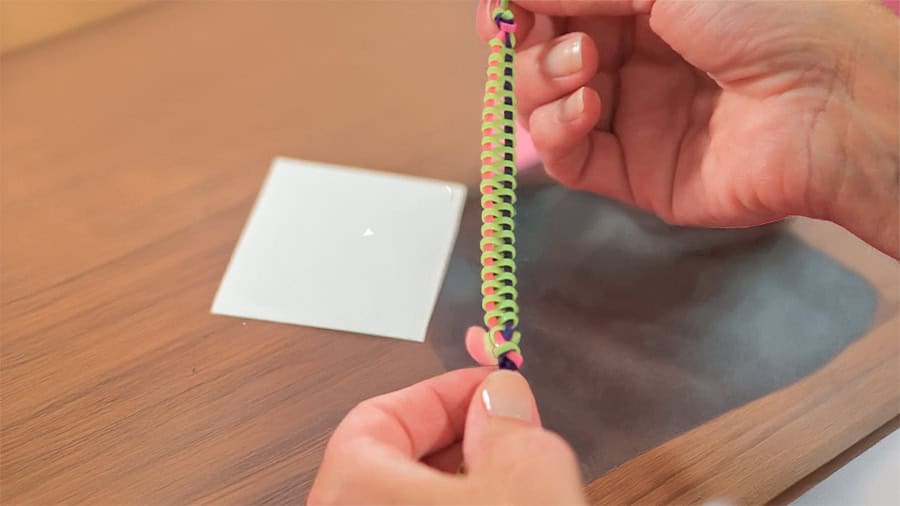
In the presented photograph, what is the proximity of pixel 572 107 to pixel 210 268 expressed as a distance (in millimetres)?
320

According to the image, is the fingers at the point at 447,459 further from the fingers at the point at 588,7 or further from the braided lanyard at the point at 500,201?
the fingers at the point at 588,7

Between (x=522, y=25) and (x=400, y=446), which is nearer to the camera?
(x=400, y=446)

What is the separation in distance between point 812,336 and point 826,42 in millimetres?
219

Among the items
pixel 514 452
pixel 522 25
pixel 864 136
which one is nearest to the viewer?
pixel 514 452

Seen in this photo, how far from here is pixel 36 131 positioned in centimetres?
70

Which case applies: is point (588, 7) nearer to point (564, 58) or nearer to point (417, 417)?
point (564, 58)

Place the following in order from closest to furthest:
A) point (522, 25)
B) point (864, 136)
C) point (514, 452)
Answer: point (514, 452), point (864, 136), point (522, 25)

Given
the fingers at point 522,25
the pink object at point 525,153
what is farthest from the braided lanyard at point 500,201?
the pink object at point 525,153

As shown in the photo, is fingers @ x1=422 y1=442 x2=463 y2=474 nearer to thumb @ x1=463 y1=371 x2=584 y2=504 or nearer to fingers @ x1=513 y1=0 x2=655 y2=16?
thumb @ x1=463 y1=371 x2=584 y2=504

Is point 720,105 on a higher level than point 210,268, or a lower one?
higher

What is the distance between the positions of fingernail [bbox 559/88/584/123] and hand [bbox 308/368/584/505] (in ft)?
0.73

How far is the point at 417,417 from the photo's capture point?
1.33ft

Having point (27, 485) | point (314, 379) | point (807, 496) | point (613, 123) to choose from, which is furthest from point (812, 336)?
point (27, 485)

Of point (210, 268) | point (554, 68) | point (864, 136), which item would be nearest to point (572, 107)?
point (554, 68)
